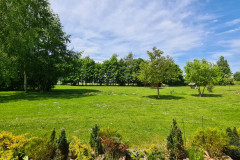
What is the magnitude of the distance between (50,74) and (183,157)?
2965 centimetres

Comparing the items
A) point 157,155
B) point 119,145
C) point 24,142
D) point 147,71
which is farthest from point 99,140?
point 147,71

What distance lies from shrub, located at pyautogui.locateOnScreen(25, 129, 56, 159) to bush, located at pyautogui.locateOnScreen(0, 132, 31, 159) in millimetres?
210

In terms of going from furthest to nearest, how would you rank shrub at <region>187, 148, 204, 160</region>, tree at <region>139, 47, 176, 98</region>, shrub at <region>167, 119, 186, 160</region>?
tree at <region>139, 47, 176, 98</region> → shrub at <region>167, 119, 186, 160</region> → shrub at <region>187, 148, 204, 160</region>

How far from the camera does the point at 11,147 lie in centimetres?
360

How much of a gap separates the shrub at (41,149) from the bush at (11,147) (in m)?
0.21

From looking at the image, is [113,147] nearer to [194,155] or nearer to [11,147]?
[194,155]

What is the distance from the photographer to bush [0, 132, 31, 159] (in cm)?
341

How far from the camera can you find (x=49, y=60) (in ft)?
88.7

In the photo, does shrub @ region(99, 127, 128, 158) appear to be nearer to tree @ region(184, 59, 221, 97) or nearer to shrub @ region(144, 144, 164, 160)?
shrub @ region(144, 144, 164, 160)

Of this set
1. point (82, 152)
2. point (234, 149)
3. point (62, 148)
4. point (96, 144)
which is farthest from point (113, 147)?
point (234, 149)

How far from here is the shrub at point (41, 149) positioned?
11.6 ft

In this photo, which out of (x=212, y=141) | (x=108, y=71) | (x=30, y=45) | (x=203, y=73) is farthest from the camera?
(x=108, y=71)

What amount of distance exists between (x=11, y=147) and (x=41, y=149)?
91cm

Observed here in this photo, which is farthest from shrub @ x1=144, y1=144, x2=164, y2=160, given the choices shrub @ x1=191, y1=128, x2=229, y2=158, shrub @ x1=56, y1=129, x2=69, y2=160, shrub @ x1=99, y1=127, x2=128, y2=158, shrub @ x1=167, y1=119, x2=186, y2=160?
shrub @ x1=56, y1=129, x2=69, y2=160
